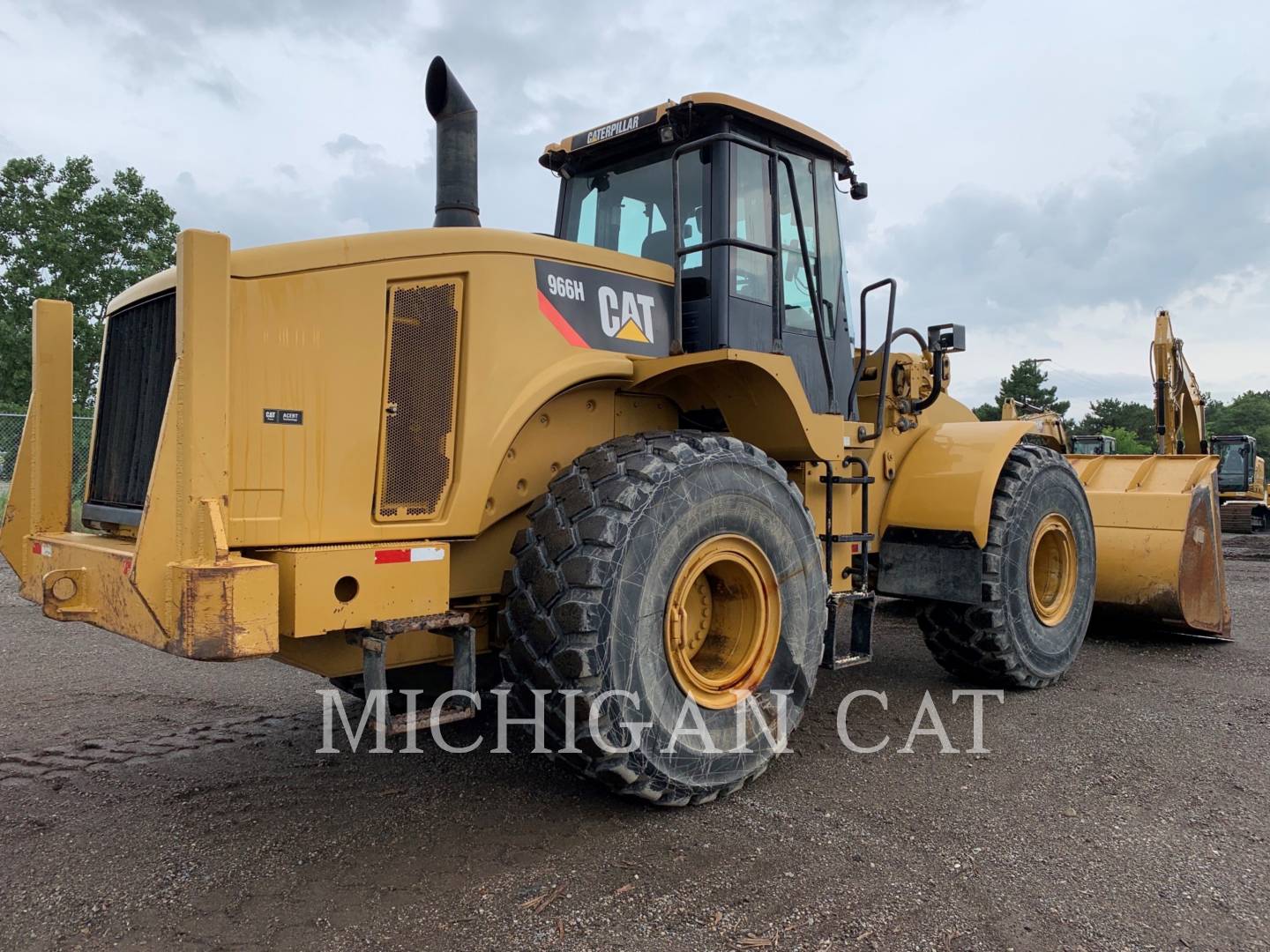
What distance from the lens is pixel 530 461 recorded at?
12.1ft

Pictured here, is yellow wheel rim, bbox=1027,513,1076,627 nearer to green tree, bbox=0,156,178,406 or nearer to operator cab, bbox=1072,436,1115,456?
operator cab, bbox=1072,436,1115,456

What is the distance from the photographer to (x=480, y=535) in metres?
3.62

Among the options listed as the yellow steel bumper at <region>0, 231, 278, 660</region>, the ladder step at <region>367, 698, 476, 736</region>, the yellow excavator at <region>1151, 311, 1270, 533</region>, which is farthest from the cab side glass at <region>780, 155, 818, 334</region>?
the yellow excavator at <region>1151, 311, 1270, 533</region>

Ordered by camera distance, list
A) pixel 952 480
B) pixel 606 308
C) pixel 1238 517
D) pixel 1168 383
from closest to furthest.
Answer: pixel 606 308
pixel 952 480
pixel 1168 383
pixel 1238 517

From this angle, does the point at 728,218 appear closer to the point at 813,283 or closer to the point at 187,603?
the point at 813,283

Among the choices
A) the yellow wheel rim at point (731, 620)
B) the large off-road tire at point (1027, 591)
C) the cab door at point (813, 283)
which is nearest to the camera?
the yellow wheel rim at point (731, 620)

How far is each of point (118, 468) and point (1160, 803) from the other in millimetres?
4365

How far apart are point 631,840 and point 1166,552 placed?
5.09 meters

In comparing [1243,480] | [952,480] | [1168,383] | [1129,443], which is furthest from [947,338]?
[1129,443]

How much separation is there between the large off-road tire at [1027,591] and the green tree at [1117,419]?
7101cm

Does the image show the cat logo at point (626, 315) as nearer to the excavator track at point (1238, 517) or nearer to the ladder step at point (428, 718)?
the ladder step at point (428, 718)

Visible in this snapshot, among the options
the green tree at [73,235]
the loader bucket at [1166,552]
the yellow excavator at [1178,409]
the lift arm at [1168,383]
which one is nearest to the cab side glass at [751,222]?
the loader bucket at [1166,552]

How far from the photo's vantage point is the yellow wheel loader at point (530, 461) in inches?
116

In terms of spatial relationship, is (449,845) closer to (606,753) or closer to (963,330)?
(606,753)
